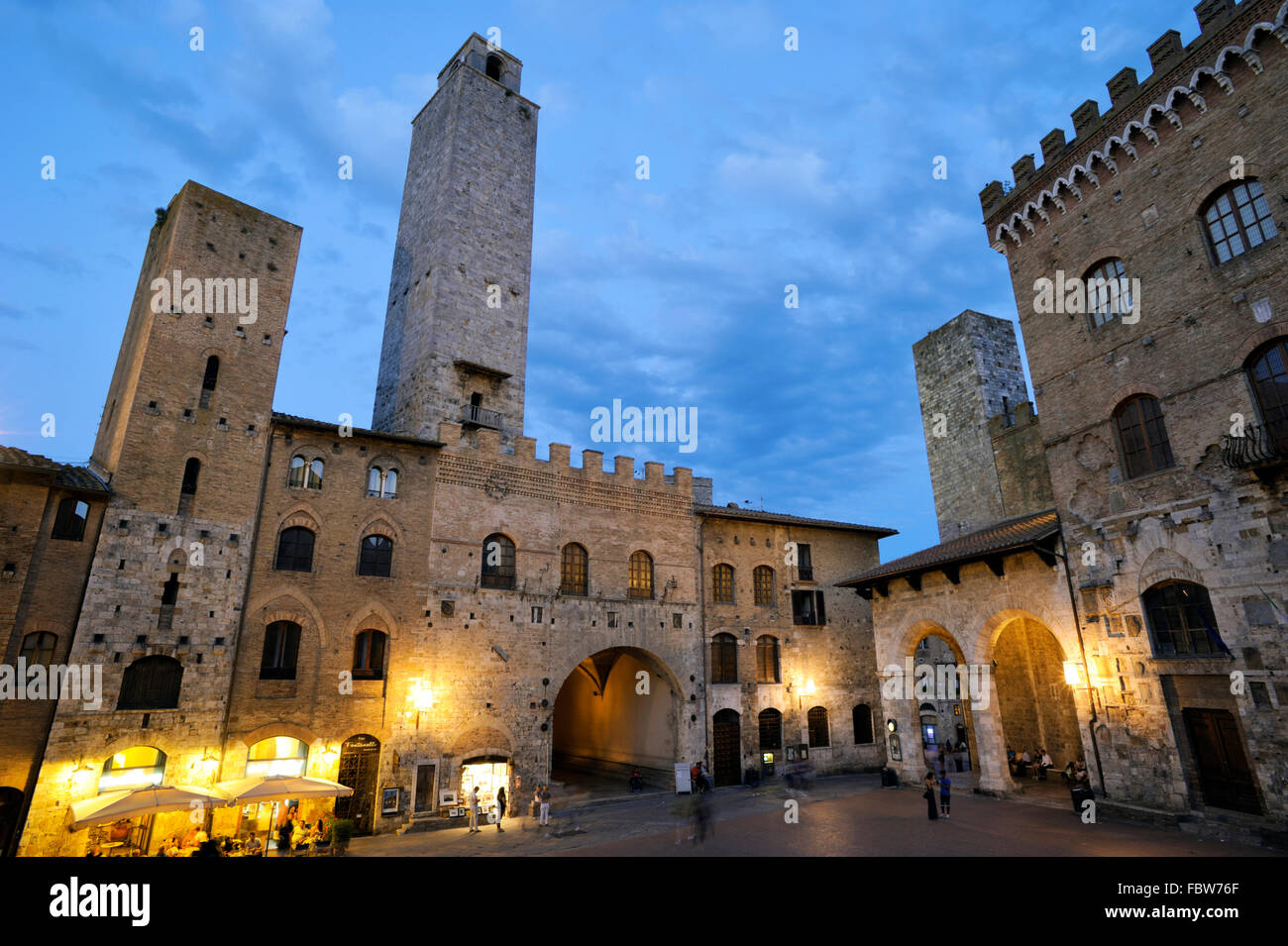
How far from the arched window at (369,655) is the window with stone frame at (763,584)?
53.3 feet

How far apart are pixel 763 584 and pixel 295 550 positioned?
64.2 ft

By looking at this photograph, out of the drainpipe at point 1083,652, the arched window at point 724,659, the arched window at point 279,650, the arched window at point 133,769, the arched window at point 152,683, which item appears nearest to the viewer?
the arched window at point 133,769

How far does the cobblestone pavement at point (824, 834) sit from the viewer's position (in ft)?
47.2

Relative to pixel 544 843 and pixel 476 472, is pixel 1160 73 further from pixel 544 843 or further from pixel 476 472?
pixel 544 843

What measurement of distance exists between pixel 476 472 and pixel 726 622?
1282 cm

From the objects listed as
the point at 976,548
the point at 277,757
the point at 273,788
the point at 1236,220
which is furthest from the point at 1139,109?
→ the point at 277,757

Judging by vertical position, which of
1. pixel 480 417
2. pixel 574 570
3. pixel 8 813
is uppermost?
pixel 480 417

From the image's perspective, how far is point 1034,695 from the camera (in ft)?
84.0

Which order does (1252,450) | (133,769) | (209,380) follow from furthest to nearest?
(209,380) → (133,769) → (1252,450)

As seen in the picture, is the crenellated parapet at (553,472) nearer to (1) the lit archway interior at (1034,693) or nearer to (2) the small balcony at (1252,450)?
(1) the lit archway interior at (1034,693)

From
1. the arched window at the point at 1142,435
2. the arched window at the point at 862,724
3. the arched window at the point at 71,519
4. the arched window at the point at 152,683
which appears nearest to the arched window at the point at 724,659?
the arched window at the point at 862,724

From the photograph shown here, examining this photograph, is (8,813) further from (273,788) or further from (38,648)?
(273,788)

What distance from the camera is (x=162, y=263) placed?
2106 centimetres
